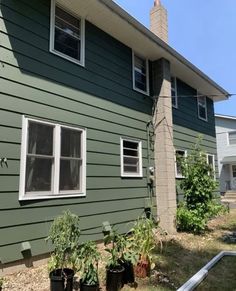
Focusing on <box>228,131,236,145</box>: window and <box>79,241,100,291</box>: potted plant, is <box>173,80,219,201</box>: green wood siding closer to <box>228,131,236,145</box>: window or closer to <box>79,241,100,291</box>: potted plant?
<box>79,241,100,291</box>: potted plant

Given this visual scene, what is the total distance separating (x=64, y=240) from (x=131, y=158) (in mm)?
4415

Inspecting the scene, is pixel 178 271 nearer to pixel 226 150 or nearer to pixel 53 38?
pixel 53 38

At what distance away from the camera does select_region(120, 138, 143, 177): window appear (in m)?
7.76

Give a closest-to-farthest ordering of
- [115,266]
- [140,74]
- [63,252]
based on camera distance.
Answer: [63,252], [115,266], [140,74]

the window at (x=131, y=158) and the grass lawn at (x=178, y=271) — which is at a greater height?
the window at (x=131, y=158)

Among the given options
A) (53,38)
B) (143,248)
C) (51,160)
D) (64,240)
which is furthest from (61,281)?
(53,38)

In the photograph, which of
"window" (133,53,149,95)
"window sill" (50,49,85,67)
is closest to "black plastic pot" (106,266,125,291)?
"window sill" (50,49,85,67)

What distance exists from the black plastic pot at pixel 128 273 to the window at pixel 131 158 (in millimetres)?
3347

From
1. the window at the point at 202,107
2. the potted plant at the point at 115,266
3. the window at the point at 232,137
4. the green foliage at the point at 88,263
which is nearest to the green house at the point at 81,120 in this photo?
the green foliage at the point at 88,263

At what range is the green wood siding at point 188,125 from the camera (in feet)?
34.1

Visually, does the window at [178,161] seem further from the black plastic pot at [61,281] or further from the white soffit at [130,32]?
the black plastic pot at [61,281]

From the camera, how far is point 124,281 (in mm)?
4312

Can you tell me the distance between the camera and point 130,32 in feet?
25.6

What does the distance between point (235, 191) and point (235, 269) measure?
63.1 ft
